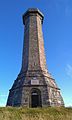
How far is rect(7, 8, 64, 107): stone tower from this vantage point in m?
21.4

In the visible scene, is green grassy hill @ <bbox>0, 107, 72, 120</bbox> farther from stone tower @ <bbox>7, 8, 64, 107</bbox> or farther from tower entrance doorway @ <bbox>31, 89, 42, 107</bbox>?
tower entrance doorway @ <bbox>31, 89, 42, 107</bbox>

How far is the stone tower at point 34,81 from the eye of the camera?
70.3 ft

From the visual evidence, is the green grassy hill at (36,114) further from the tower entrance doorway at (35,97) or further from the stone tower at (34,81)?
the tower entrance doorway at (35,97)

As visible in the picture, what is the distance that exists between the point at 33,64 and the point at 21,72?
186 cm

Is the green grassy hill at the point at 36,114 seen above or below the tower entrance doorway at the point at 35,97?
below

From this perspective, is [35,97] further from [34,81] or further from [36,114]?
[36,114]

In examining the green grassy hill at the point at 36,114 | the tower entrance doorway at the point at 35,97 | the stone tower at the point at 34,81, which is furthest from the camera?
the tower entrance doorway at the point at 35,97

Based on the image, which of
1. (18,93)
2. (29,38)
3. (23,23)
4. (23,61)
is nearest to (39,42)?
(29,38)

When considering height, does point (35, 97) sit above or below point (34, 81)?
below

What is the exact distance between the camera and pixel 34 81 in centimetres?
2250

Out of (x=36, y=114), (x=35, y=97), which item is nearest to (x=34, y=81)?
(x=35, y=97)

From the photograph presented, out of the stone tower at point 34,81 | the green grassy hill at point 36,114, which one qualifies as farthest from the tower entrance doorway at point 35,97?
the green grassy hill at point 36,114

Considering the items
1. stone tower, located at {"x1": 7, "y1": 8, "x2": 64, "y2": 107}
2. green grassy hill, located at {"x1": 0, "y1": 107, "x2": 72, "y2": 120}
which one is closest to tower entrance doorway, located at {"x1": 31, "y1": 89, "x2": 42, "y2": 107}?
stone tower, located at {"x1": 7, "y1": 8, "x2": 64, "y2": 107}

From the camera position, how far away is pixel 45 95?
2145 centimetres
